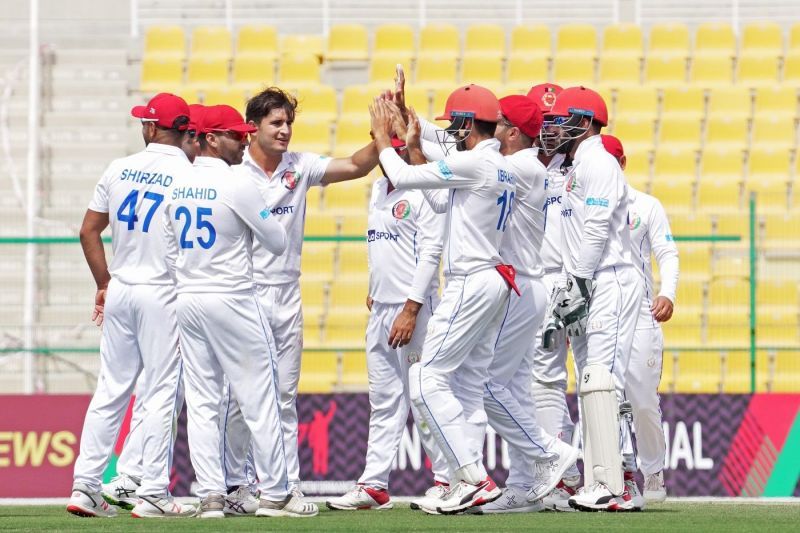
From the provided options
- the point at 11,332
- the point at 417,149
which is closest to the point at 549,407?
the point at 417,149

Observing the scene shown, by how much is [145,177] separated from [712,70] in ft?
33.9

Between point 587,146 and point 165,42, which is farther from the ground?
point 165,42

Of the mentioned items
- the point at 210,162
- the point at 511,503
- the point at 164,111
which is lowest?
the point at 511,503

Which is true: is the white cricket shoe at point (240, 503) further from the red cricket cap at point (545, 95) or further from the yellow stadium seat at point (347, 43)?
the yellow stadium seat at point (347, 43)

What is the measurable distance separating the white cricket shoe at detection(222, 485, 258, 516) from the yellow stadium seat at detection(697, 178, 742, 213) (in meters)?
8.07

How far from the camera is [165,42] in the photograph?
59.0 feet

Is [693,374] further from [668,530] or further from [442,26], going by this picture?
[442,26]

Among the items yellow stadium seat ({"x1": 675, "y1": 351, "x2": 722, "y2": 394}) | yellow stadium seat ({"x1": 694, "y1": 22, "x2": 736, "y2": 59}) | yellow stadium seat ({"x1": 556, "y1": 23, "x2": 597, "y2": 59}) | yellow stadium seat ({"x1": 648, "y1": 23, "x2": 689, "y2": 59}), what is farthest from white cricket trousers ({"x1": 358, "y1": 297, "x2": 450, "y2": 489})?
yellow stadium seat ({"x1": 694, "y1": 22, "x2": 736, "y2": 59})

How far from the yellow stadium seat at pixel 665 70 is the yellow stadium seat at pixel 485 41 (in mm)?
1759

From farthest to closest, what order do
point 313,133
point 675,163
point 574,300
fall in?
point 313,133, point 675,163, point 574,300

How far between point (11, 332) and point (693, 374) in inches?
236

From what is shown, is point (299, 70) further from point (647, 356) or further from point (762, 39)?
point (647, 356)

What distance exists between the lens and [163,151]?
8.48m

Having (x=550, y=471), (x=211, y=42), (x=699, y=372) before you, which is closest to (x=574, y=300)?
(x=550, y=471)
